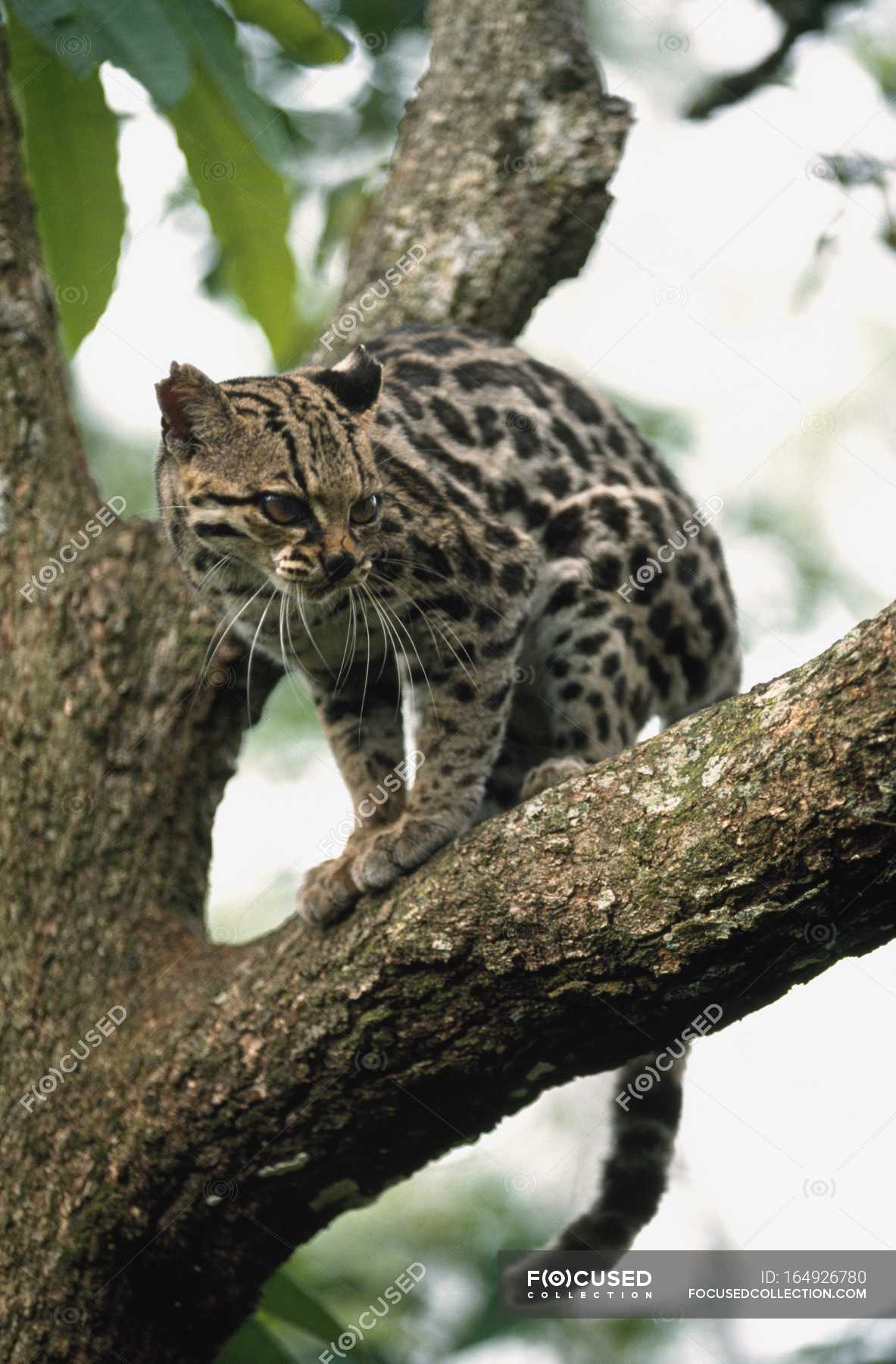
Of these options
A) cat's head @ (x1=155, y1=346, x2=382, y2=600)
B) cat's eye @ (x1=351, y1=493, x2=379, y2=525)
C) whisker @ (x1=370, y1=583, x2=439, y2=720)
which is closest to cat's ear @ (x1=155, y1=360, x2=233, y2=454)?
cat's head @ (x1=155, y1=346, x2=382, y2=600)

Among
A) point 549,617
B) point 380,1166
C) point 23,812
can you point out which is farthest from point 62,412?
point 380,1166

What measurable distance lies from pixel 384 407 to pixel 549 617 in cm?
103

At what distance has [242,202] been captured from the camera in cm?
527

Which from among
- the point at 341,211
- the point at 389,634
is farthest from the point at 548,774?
the point at 341,211

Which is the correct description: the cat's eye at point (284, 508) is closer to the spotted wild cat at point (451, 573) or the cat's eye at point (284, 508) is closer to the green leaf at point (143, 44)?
the spotted wild cat at point (451, 573)

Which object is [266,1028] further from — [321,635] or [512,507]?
[512,507]

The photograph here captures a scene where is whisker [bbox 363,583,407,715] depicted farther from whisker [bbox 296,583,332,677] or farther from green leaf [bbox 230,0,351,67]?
green leaf [bbox 230,0,351,67]

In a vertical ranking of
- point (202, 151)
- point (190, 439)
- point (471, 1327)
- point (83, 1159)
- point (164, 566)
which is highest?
point (202, 151)

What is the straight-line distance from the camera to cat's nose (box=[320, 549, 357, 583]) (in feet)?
15.1

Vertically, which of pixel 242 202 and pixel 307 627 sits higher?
pixel 242 202

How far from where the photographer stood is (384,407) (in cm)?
545

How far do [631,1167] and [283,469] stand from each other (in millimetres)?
2766

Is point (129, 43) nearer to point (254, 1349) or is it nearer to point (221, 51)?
point (221, 51)

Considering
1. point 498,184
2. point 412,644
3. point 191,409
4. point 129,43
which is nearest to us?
point 129,43
